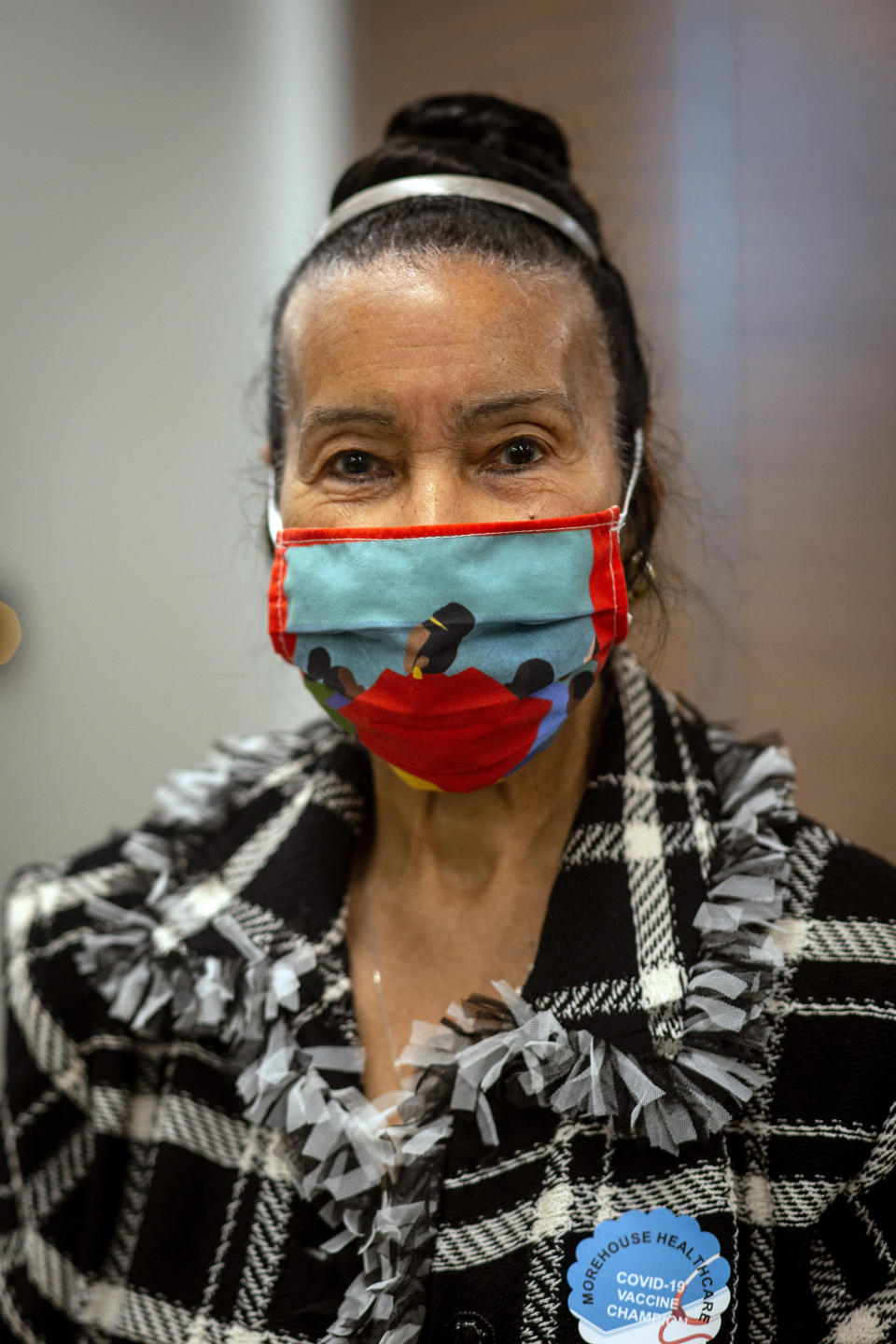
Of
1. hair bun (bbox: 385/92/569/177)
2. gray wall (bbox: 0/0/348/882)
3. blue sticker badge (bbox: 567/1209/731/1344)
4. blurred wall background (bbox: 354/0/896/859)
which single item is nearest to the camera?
blue sticker badge (bbox: 567/1209/731/1344)

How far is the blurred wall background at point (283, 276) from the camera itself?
1.77 metres

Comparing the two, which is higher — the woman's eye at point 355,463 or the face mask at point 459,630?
the woman's eye at point 355,463

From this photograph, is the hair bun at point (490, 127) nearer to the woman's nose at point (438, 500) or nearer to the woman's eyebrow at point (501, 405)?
the woman's eyebrow at point (501, 405)

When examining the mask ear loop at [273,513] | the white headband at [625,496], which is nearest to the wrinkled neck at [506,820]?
the white headband at [625,496]

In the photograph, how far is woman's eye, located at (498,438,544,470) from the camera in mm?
1348

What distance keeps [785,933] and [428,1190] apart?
0.48 meters

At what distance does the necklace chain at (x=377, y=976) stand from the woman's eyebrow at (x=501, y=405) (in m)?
0.66

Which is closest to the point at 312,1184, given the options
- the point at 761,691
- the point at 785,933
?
the point at 785,933

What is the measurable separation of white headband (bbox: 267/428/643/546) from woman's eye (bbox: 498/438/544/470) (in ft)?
0.45

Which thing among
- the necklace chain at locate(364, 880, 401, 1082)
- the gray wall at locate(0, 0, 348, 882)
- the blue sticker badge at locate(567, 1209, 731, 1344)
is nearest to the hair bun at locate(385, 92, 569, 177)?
the gray wall at locate(0, 0, 348, 882)

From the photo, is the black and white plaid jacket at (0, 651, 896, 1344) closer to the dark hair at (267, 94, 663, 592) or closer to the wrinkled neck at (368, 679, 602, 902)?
the wrinkled neck at (368, 679, 602, 902)

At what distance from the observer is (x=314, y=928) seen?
1.48 m

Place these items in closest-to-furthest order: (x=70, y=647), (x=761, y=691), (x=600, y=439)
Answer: (x=600, y=439) < (x=70, y=647) < (x=761, y=691)

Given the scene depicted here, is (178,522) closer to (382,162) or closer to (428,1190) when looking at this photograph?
(382,162)
